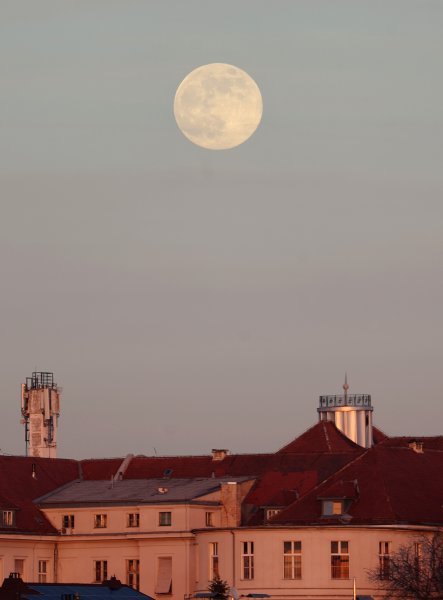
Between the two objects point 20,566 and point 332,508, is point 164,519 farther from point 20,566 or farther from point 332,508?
point 332,508

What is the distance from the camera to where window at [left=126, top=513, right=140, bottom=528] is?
141 meters

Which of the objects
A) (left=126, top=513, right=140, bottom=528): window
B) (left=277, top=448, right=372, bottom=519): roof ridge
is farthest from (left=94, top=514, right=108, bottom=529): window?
(left=277, top=448, right=372, bottom=519): roof ridge

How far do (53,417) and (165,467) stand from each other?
2676cm

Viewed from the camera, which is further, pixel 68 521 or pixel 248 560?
pixel 68 521

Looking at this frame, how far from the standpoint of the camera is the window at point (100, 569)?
141 meters

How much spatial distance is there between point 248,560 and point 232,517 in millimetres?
4316

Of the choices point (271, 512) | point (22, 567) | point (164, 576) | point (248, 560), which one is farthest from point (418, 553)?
point (22, 567)

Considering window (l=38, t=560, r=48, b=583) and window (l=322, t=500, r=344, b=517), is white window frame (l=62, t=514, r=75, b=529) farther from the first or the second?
window (l=322, t=500, r=344, b=517)

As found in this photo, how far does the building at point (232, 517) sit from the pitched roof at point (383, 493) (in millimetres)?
83

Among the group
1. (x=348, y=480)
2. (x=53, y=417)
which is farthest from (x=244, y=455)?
(x=53, y=417)

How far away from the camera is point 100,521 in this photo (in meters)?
142

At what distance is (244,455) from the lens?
150 metres

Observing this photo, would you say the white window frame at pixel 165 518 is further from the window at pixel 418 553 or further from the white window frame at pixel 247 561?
the window at pixel 418 553

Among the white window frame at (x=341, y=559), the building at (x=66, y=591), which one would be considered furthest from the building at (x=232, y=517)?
the building at (x=66, y=591)
